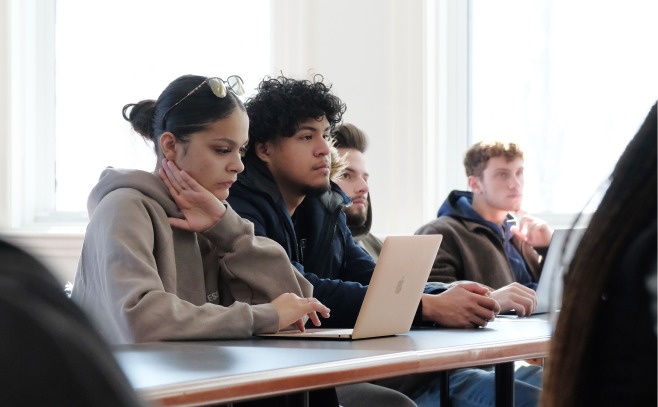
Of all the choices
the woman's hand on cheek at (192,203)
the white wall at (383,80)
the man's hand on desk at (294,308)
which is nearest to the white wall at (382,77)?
the white wall at (383,80)

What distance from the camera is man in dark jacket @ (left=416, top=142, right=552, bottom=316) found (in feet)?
12.2

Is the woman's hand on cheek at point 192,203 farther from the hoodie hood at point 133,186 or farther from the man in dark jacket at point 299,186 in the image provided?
the man in dark jacket at point 299,186

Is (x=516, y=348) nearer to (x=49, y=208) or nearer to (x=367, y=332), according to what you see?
(x=367, y=332)

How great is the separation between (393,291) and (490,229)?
1.73 meters

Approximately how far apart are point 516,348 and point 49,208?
11.6ft

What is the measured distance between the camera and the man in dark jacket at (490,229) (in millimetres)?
3713

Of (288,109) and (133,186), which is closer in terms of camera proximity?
(133,186)

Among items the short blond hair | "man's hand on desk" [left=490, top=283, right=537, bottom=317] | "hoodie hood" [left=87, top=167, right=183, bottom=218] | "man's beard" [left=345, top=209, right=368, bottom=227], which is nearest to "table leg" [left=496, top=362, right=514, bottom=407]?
"man's hand on desk" [left=490, top=283, right=537, bottom=317]

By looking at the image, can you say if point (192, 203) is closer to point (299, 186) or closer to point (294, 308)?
point (294, 308)

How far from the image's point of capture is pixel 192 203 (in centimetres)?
225

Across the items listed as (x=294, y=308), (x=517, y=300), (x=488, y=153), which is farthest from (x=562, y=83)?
(x=294, y=308)

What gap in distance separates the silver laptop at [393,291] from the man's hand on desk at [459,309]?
0.19 m

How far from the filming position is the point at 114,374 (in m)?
0.34

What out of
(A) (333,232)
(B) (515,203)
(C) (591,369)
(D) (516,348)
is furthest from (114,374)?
(B) (515,203)
